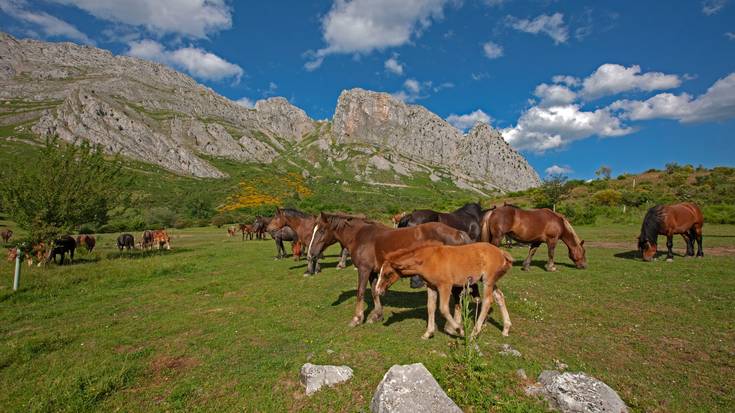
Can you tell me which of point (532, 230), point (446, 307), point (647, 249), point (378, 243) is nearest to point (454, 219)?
point (532, 230)

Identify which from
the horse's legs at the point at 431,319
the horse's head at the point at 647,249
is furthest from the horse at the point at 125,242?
the horse's head at the point at 647,249

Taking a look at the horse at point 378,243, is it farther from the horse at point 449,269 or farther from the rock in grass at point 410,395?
the rock in grass at point 410,395

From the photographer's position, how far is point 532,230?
1300 centimetres

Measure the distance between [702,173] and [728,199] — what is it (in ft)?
49.7

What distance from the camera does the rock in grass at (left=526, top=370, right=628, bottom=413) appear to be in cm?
396

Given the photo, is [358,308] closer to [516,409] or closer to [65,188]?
[516,409]

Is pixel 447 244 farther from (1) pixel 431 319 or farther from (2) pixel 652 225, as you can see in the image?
(2) pixel 652 225

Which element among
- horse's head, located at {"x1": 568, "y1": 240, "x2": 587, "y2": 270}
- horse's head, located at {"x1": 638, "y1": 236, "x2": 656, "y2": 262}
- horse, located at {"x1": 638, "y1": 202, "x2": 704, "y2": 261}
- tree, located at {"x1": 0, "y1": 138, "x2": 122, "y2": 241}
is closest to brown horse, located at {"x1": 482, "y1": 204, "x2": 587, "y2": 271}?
horse's head, located at {"x1": 568, "y1": 240, "x2": 587, "y2": 270}

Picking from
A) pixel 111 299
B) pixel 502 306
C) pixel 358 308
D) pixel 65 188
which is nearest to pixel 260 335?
pixel 358 308

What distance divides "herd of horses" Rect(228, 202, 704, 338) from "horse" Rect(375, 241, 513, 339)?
17 millimetres

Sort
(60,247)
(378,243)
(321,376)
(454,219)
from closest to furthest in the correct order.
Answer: (321,376), (378,243), (454,219), (60,247)

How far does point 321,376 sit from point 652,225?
1581 cm

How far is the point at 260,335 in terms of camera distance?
7.12 meters

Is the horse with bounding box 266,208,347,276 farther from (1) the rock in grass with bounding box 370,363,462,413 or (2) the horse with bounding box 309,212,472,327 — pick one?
(1) the rock in grass with bounding box 370,363,462,413
